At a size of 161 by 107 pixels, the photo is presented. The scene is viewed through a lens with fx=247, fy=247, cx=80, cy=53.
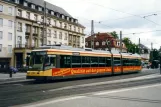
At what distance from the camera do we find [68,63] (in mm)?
21938

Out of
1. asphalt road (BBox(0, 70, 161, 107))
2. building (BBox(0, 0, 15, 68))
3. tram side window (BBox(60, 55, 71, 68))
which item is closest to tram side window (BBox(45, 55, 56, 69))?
tram side window (BBox(60, 55, 71, 68))

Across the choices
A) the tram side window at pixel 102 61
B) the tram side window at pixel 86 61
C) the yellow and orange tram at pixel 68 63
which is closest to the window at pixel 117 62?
the yellow and orange tram at pixel 68 63

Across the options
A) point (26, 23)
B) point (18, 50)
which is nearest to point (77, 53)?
point (18, 50)

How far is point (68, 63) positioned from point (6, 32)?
107ft

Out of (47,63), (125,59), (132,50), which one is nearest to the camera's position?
(47,63)

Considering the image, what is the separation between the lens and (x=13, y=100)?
38.1 feet

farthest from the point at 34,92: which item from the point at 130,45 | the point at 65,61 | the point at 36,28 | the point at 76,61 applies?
the point at 130,45

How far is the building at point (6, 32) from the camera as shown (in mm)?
49750

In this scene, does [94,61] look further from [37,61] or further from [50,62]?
[37,61]

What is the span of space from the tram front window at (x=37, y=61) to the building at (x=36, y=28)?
23.1m

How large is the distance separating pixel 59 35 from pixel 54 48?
→ 4606cm

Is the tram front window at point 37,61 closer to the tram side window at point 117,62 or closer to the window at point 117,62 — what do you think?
the window at point 117,62

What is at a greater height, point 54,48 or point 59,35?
point 59,35

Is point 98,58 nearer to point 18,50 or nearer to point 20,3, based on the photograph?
point 18,50
